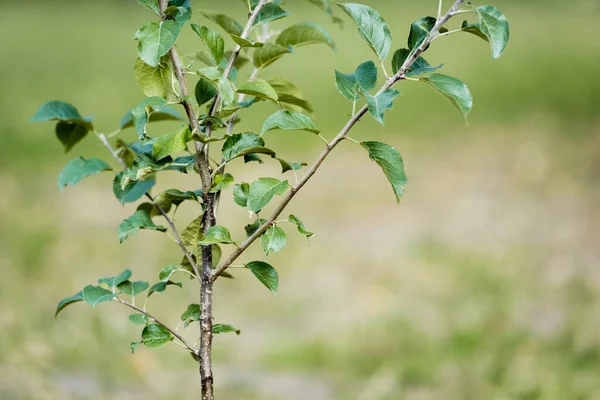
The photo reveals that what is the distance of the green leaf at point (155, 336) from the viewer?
0.91 metres

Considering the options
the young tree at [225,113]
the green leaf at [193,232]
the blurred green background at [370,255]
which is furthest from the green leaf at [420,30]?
the blurred green background at [370,255]

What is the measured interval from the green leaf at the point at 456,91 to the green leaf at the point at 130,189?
1.36ft

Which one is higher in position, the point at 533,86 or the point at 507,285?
the point at 533,86

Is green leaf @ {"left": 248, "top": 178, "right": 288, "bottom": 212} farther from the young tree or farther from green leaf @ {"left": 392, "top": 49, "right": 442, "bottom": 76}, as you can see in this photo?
green leaf @ {"left": 392, "top": 49, "right": 442, "bottom": 76}

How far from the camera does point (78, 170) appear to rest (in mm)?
1002

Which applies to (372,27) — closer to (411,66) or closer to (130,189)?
(411,66)

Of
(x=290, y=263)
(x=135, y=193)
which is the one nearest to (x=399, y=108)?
(x=290, y=263)

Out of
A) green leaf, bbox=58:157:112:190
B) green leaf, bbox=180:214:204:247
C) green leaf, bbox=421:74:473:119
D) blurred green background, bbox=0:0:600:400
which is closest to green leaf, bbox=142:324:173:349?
green leaf, bbox=180:214:204:247

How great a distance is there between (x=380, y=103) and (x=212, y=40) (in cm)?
23

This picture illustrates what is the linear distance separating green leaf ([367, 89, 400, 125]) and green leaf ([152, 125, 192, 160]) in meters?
0.23

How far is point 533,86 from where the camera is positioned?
416 centimetres

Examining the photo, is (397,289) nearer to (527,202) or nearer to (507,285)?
(507,285)

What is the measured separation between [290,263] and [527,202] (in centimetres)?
107

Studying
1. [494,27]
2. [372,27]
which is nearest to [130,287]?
[372,27]
